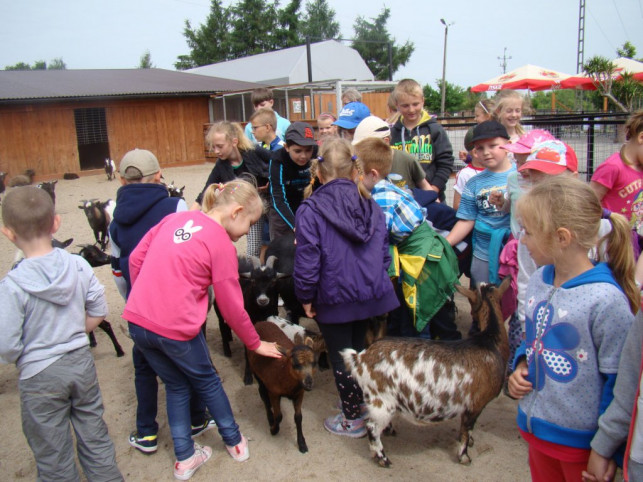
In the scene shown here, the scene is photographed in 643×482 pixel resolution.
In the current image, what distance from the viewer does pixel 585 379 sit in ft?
5.89

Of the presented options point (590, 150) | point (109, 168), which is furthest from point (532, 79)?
point (109, 168)

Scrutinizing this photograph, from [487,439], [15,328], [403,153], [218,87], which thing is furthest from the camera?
[218,87]

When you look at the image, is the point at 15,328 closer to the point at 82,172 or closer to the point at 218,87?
the point at 82,172

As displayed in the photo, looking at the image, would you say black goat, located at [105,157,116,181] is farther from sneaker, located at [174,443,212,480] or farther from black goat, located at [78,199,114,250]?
sneaker, located at [174,443,212,480]

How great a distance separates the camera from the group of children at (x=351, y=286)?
71.6 inches

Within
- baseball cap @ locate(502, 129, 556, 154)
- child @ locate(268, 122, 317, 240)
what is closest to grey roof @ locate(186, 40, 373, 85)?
child @ locate(268, 122, 317, 240)

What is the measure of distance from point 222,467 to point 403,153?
2773mm

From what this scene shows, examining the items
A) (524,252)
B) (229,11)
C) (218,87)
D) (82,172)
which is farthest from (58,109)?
(229,11)

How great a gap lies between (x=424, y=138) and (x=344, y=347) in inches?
97.0

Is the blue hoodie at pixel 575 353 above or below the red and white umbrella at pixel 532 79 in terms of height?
below

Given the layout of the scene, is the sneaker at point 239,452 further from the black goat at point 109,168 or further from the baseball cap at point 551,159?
the black goat at point 109,168

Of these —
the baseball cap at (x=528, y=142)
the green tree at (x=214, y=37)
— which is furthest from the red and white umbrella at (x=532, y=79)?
the green tree at (x=214, y=37)

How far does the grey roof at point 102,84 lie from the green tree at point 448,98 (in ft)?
66.3

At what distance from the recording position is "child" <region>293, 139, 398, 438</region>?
3.09 m
